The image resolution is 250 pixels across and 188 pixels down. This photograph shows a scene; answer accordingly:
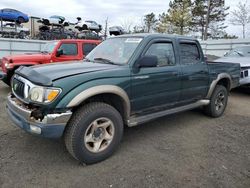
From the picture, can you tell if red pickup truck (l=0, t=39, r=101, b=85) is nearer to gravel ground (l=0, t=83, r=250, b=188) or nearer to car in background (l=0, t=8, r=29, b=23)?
gravel ground (l=0, t=83, r=250, b=188)

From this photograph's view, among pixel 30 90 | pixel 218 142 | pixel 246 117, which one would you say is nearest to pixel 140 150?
pixel 218 142

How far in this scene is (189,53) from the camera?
4.95m

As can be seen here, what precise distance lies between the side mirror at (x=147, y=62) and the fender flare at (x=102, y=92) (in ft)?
1.79

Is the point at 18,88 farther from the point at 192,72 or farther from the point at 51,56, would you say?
the point at 51,56

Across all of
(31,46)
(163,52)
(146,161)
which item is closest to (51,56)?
(163,52)

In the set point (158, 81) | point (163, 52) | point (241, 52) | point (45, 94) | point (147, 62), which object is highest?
point (241, 52)

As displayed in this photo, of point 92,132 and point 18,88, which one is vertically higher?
point 18,88

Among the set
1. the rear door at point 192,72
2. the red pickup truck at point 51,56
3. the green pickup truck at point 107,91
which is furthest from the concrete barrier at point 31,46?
the green pickup truck at point 107,91

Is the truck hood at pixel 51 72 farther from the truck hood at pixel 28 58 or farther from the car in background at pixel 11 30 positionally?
the car in background at pixel 11 30

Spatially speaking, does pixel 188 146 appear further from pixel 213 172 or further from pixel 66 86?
pixel 66 86

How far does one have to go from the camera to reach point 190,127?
5086 millimetres

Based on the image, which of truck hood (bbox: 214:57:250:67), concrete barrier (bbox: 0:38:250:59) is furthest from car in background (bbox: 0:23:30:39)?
truck hood (bbox: 214:57:250:67)

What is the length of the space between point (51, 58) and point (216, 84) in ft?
16.9

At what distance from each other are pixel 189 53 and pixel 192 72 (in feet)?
1.35
